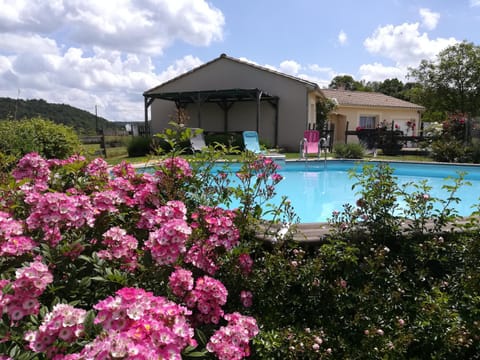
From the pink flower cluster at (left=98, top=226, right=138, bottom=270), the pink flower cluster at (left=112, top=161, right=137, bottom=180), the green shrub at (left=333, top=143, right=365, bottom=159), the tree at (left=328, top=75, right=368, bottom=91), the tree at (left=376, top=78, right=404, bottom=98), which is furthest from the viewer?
the tree at (left=328, top=75, right=368, bottom=91)

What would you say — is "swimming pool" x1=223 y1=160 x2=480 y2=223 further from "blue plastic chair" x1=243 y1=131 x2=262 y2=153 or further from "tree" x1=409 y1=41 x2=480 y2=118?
"tree" x1=409 y1=41 x2=480 y2=118

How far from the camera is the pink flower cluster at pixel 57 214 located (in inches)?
61.3

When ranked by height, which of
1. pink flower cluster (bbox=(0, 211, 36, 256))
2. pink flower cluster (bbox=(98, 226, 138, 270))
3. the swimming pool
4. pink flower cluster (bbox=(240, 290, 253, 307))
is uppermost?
pink flower cluster (bbox=(0, 211, 36, 256))

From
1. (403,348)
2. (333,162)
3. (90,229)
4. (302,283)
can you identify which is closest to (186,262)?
(90,229)

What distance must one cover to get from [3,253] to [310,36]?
41.3ft

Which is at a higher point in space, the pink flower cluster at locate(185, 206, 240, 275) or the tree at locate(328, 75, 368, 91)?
the tree at locate(328, 75, 368, 91)

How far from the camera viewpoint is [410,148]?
19.8 m

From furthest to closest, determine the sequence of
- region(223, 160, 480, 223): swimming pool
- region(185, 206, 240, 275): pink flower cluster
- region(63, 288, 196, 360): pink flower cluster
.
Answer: region(223, 160, 480, 223): swimming pool → region(185, 206, 240, 275): pink flower cluster → region(63, 288, 196, 360): pink flower cluster

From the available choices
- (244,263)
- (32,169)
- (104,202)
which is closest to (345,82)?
(32,169)

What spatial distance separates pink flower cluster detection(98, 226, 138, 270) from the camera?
163 cm

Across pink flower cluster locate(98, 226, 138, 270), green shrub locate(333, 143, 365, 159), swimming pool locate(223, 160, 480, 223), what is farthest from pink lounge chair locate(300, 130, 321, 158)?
pink flower cluster locate(98, 226, 138, 270)

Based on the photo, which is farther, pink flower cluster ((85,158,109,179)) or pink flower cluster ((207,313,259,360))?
pink flower cluster ((85,158,109,179))

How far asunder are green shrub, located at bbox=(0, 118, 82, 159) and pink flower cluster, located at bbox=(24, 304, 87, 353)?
597 centimetres

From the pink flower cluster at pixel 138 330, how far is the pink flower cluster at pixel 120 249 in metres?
0.52
